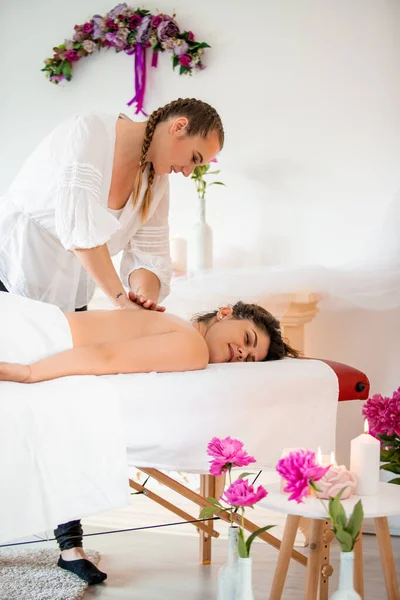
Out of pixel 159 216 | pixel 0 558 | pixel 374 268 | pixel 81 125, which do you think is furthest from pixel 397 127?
pixel 0 558

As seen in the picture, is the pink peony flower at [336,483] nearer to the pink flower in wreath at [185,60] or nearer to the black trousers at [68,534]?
the black trousers at [68,534]

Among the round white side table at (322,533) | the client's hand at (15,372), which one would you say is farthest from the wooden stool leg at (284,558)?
the client's hand at (15,372)

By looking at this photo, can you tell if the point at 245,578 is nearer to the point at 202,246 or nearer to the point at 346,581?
the point at 346,581

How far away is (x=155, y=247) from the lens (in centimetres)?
244

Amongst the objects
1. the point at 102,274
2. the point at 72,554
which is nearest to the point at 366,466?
the point at 102,274

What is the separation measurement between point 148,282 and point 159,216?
22 cm

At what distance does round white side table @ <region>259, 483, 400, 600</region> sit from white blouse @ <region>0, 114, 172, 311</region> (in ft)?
2.77

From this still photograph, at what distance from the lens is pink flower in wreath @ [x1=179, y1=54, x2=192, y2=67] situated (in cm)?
333

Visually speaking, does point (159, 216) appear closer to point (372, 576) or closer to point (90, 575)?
point (90, 575)

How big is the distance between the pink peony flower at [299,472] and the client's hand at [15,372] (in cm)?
57

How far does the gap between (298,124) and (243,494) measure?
2.13 m

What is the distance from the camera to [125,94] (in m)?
3.49

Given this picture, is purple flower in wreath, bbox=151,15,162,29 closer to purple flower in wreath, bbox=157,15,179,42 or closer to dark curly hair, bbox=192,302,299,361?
purple flower in wreath, bbox=157,15,179,42

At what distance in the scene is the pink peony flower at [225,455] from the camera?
147cm
